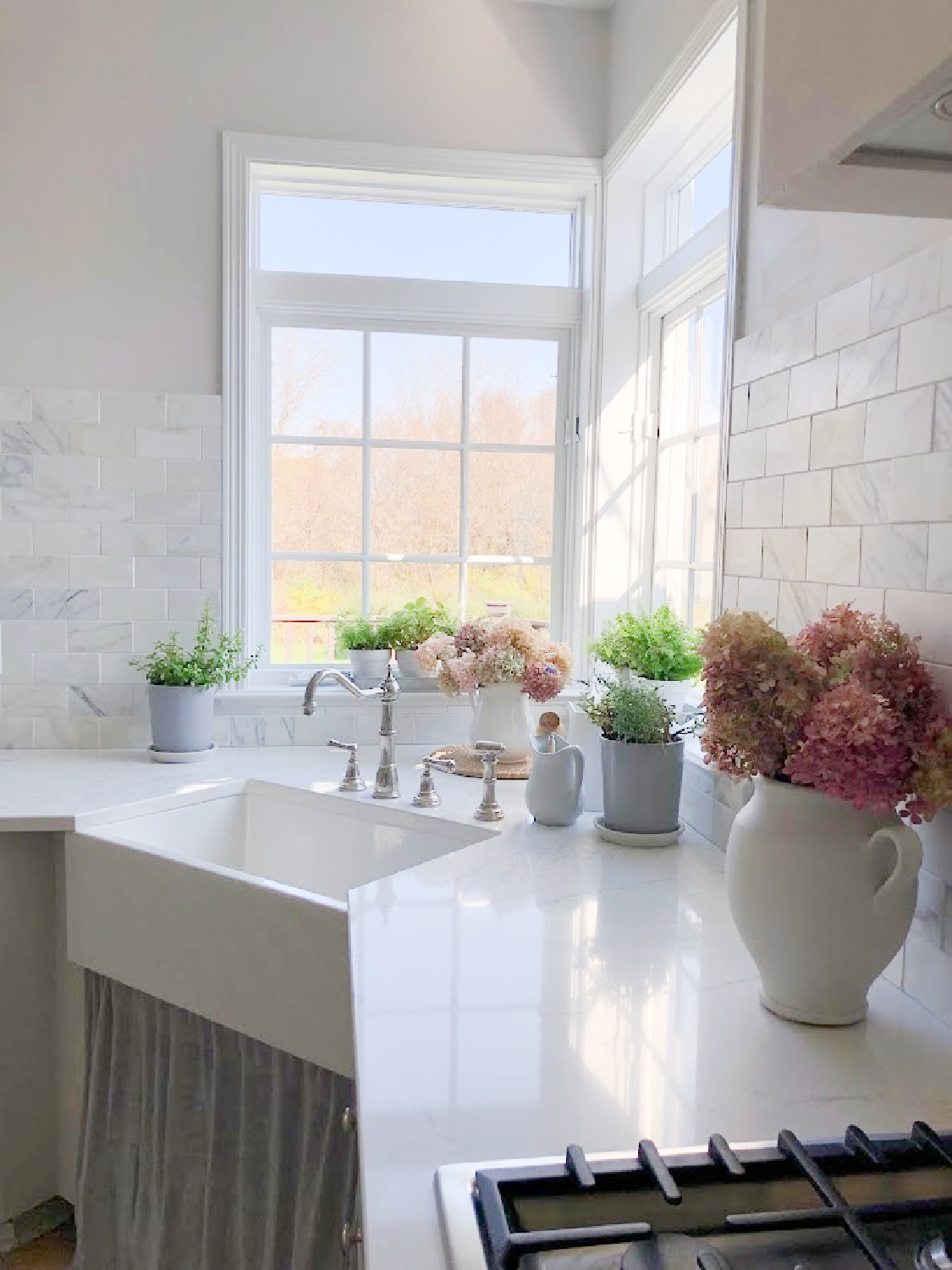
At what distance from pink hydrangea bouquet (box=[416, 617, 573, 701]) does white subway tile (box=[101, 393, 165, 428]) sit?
948mm

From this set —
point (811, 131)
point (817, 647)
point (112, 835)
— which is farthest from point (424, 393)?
point (811, 131)

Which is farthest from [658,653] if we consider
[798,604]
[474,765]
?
[798,604]

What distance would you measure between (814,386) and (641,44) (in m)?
1.35

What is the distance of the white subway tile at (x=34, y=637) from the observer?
255 centimetres

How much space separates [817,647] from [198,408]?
6.08ft

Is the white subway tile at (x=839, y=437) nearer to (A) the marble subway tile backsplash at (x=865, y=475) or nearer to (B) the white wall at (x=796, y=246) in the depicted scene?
(A) the marble subway tile backsplash at (x=865, y=475)

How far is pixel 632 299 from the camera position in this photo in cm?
277

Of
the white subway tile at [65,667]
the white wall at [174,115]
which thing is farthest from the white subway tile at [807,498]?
the white subway tile at [65,667]

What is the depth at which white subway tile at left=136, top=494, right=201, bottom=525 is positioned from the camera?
2.58 metres

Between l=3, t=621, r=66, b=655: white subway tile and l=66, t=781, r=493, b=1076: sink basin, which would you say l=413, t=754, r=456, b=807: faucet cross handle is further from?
l=3, t=621, r=66, b=655: white subway tile

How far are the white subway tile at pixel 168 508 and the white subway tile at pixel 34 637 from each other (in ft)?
1.10

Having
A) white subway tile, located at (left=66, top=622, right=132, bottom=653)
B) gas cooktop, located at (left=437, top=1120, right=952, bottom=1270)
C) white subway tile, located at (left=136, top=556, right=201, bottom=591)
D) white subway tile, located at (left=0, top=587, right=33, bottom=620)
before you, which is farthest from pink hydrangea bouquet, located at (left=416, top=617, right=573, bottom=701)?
gas cooktop, located at (left=437, top=1120, right=952, bottom=1270)

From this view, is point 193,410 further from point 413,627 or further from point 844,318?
point 844,318

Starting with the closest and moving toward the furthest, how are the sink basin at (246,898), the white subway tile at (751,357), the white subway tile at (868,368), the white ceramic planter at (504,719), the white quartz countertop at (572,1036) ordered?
the white quartz countertop at (572,1036), the white subway tile at (868,368), the sink basin at (246,898), the white subway tile at (751,357), the white ceramic planter at (504,719)
